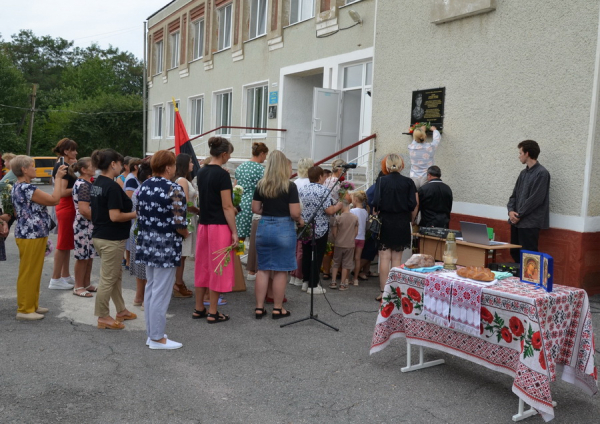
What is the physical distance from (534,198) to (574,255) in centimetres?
88

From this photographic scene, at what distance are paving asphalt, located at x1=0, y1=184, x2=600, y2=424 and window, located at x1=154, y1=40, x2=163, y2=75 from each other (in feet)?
72.9

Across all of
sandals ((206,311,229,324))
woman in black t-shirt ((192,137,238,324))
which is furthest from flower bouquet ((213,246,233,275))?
sandals ((206,311,229,324))

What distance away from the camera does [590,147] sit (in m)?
7.24

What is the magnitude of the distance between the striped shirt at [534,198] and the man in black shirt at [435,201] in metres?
1.00

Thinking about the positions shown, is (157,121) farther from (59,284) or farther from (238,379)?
(238,379)

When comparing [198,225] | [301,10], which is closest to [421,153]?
[198,225]

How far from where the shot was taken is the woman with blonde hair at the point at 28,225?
6.09m

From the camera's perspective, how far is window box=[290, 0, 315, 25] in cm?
1493

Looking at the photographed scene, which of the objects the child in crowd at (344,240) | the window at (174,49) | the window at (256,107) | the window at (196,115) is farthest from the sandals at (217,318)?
the window at (174,49)

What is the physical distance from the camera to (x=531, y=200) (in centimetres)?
749

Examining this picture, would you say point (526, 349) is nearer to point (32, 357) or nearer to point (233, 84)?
point (32, 357)

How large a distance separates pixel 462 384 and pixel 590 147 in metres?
4.12

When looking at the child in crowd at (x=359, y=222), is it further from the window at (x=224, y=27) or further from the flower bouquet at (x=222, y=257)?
the window at (x=224, y=27)

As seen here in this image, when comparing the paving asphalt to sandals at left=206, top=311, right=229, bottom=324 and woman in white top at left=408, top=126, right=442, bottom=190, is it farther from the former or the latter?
woman in white top at left=408, top=126, right=442, bottom=190
